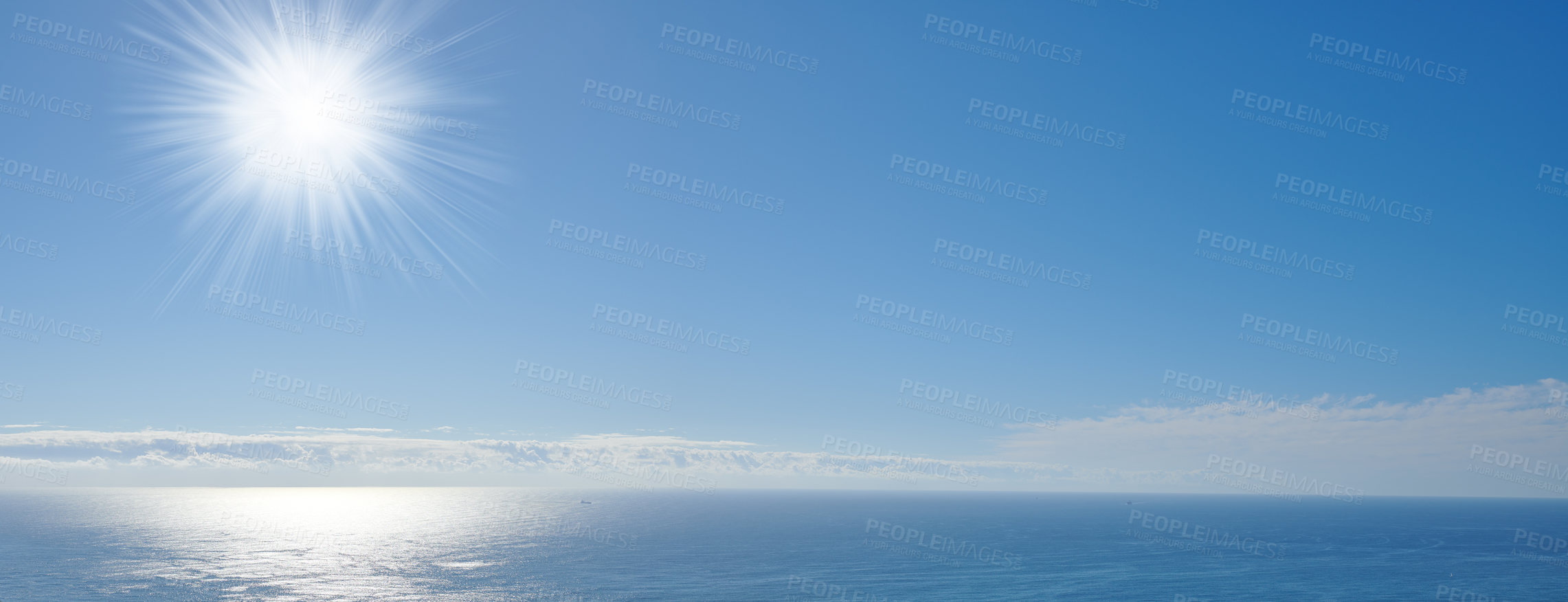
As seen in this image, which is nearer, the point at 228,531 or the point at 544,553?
the point at 544,553

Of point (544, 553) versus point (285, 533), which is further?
point (285, 533)

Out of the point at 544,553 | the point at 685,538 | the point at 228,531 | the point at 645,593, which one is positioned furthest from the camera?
the point at 228,531

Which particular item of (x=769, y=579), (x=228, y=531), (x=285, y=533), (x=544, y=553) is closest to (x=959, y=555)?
(x=769, y=579)

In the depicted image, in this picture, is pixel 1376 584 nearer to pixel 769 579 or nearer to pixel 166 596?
pixel 769 579

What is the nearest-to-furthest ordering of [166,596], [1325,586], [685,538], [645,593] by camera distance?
[166,596], [645,593], [1325,586], [685,538]

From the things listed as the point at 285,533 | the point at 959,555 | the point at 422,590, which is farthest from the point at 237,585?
the point at 959,555

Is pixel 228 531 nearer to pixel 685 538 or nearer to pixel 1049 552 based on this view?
pixel 685 538

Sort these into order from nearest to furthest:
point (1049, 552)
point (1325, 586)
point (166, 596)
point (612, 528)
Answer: point (166, 596), point (1325, 586), point (1049, 552), point (612, 528)

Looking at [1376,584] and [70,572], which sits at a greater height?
[1376,584]

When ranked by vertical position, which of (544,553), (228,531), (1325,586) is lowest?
(228,531)
